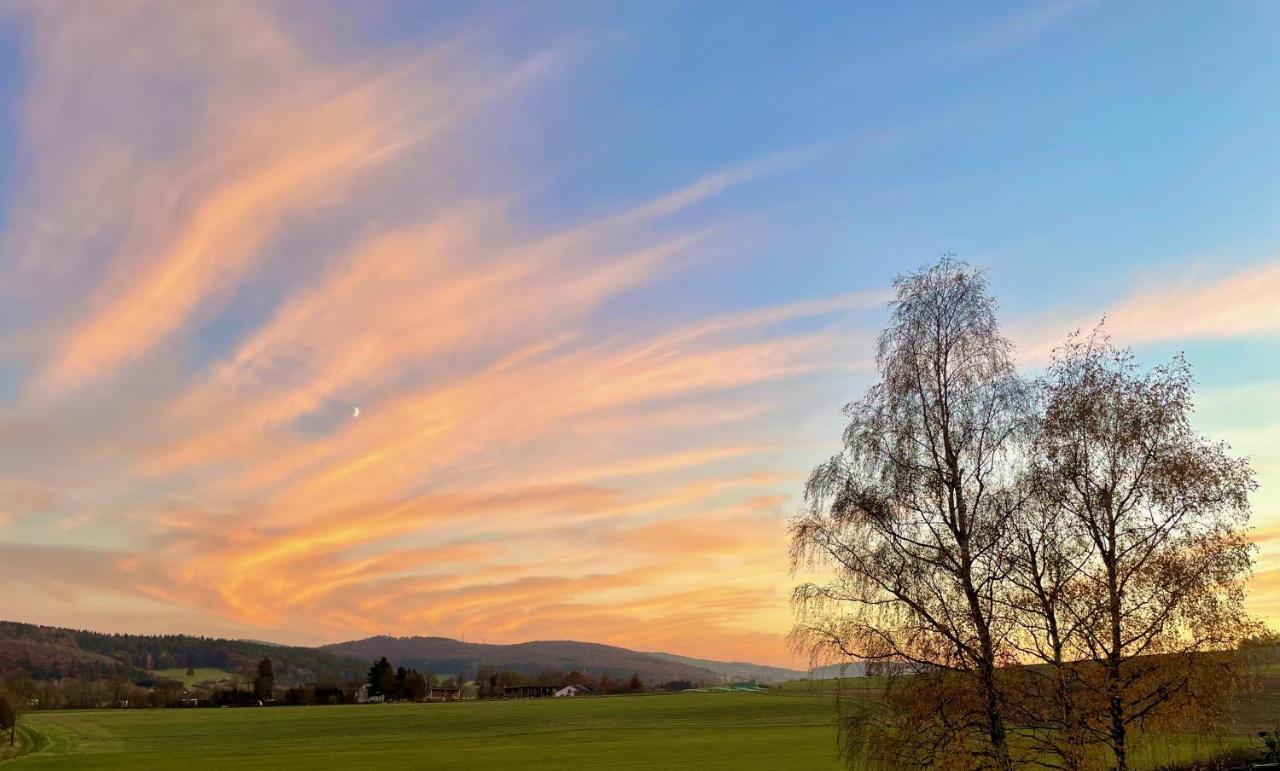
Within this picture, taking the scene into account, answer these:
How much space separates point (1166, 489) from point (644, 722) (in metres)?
103

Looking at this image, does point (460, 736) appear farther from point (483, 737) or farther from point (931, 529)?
point (931, 529)

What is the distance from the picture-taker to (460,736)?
108375 mm

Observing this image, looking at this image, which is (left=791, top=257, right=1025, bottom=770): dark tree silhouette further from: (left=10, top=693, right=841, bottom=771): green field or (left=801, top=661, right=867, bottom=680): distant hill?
(left=10, top=693, right=841, bottom=771): green field

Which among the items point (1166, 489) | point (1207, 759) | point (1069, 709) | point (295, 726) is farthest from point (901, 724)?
point (295, 726)

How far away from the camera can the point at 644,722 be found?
399ft

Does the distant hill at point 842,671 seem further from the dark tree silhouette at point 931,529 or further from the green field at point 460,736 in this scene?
the green field at point 460,736

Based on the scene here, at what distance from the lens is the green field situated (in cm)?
7369

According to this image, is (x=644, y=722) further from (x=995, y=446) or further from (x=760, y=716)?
(x=995, y=446)

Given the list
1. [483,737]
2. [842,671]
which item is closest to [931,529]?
[842,671]

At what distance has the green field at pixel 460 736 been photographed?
73.7 metres

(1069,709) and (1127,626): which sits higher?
(1127,626)

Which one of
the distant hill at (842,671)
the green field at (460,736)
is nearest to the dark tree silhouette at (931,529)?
the distant hill at (842,671)

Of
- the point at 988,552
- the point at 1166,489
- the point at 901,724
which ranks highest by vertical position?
the point at 1166,489

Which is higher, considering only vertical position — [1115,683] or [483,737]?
[1115,683]
